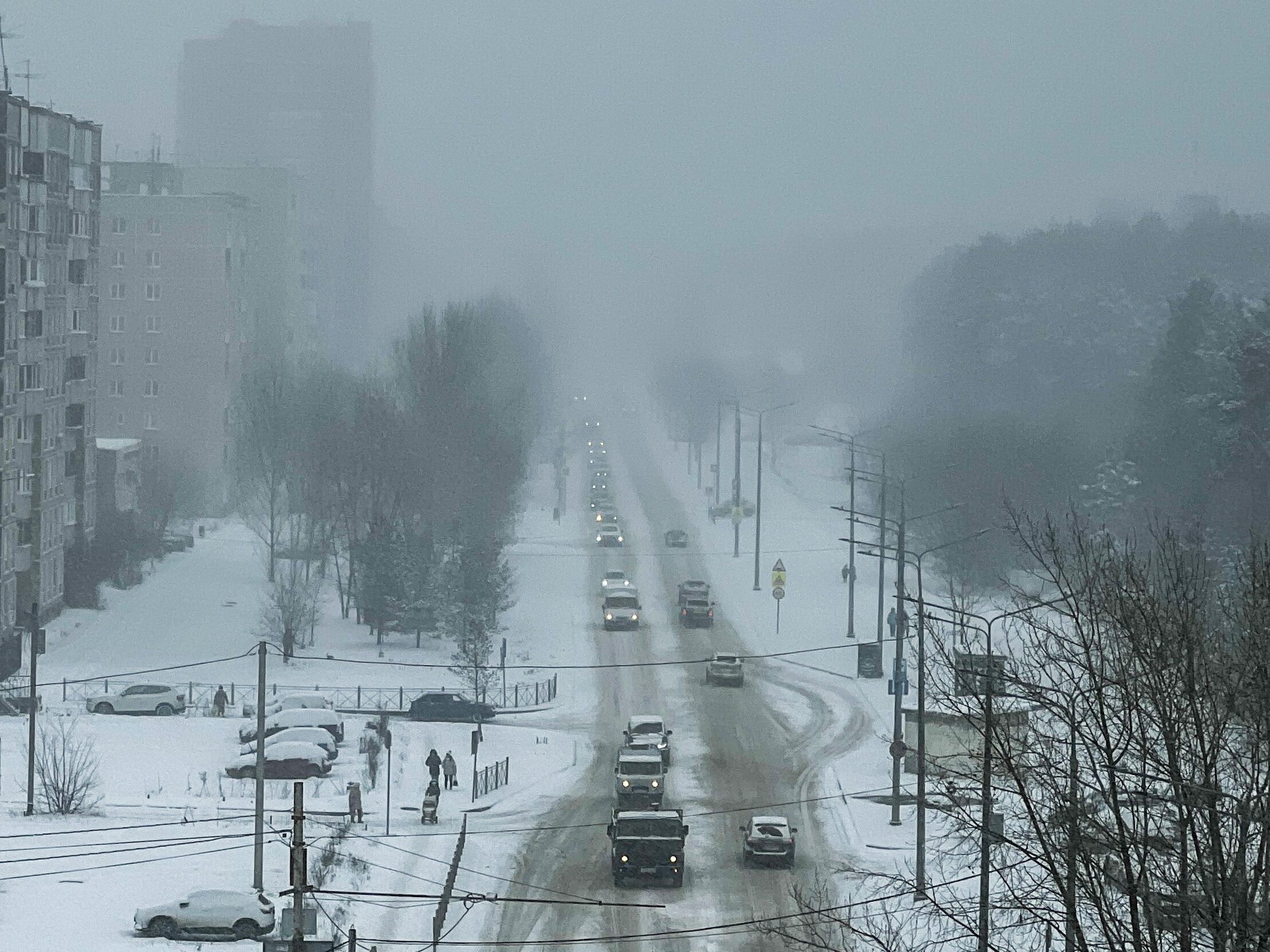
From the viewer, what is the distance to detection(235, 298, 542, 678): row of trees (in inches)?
2243

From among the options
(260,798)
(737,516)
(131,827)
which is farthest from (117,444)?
(260,798)

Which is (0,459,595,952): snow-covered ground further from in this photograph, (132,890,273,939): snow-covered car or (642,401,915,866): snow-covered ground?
(642,401,915,866): snow-covered ground

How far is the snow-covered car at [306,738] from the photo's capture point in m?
40.7

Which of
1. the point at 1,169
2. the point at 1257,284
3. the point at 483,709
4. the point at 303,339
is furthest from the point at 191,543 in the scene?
the point at 1257,284

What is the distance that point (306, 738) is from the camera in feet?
135

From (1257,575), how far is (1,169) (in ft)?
151

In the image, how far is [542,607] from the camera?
63.9m

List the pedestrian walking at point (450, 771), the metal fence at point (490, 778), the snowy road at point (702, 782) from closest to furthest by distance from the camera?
the snowy road at point (702, 782)
the metal fence at point (490, 778)
the pedestrian walking at point (450, 771)

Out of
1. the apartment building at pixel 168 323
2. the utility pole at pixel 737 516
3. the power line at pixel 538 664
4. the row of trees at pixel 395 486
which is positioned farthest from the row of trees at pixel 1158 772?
the apartment building at pixel 168 323

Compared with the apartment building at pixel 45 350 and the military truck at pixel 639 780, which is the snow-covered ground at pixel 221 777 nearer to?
the military truck at pixel 639 780

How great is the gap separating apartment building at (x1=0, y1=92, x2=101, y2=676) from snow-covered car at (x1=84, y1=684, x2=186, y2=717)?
16.5ft

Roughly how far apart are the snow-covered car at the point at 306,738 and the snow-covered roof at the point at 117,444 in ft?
107

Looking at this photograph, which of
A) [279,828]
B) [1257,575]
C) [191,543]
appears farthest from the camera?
[191,543]

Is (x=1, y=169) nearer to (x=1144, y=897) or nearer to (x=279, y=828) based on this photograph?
(x=279, y=828)
